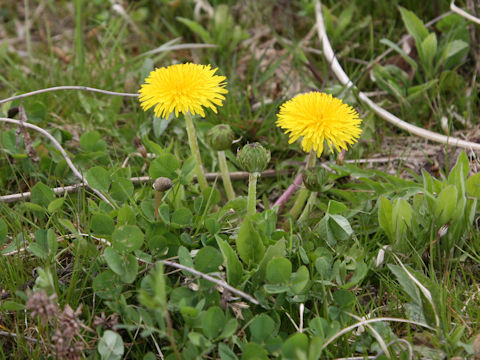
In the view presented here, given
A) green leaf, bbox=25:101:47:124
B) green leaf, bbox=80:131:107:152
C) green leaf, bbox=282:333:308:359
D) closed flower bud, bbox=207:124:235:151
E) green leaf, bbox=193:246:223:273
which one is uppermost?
closed flower bud, bbox=207:124:235:151

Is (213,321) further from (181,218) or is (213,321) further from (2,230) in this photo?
(2,230)

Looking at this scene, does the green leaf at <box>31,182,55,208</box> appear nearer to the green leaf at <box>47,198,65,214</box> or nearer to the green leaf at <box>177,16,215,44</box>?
the green leaf at <box>47,198,65,214</box>

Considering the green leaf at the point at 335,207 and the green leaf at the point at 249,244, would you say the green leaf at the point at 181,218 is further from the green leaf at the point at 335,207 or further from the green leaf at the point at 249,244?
the green leaf at the point at 335,207

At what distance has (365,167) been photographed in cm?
233

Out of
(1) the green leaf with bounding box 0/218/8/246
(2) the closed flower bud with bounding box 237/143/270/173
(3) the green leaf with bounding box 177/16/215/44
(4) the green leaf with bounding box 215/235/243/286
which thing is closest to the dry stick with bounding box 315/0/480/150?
(3) the green leaf with bounding box 177/16/215/44

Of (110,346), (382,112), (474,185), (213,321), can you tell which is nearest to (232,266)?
(213,321)

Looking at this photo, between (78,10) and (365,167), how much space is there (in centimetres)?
183

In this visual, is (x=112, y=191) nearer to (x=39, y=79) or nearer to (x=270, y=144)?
(x=270, y=144)

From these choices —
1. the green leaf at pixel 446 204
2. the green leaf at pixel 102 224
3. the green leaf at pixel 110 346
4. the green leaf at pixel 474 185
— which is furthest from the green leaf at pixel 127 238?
the green leaf at pixel 474 185

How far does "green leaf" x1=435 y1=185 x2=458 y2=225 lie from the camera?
70.2 inches

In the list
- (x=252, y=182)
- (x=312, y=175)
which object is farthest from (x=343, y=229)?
(x=252, y=182)

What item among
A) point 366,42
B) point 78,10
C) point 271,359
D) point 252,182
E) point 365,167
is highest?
point 78,10

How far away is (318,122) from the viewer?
5.49ft

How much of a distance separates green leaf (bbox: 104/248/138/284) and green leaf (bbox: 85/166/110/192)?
0.37 meters
